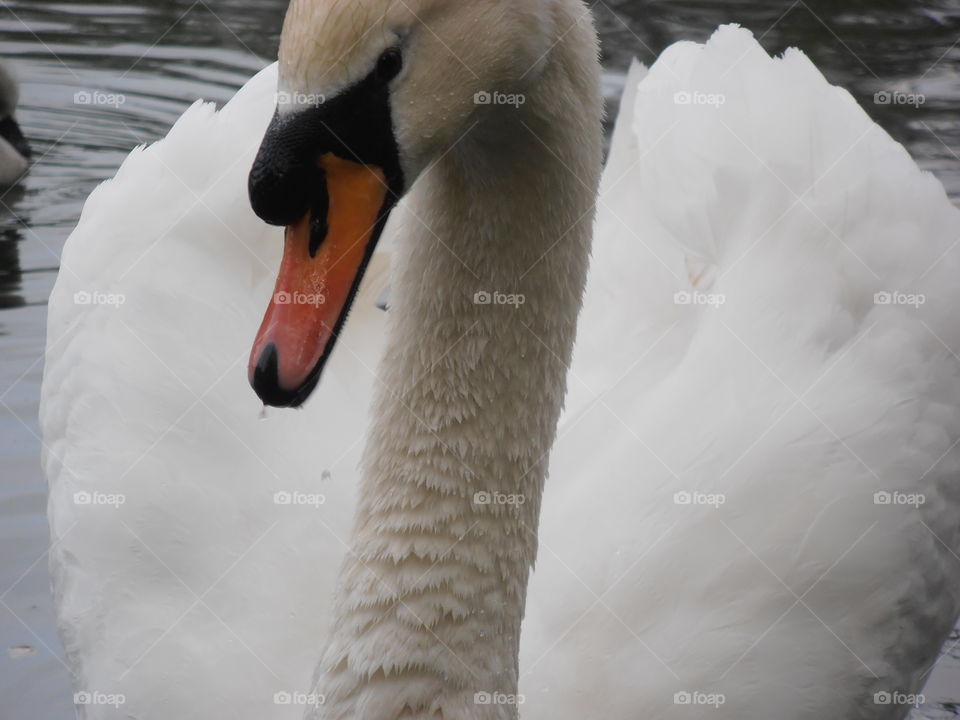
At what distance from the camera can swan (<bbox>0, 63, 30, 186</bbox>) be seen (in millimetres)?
8148

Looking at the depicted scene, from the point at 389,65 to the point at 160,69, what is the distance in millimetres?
7164

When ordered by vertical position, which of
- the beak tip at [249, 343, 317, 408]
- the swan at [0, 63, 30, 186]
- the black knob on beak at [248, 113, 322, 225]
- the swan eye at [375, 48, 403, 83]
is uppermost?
the swan eye at [375, 48, 403, 83]

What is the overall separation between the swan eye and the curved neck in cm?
43

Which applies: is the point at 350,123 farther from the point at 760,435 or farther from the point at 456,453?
the point at 760,435

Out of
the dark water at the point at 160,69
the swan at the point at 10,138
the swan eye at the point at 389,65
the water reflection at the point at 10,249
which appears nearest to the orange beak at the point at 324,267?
the swan eye at the point at 389,65

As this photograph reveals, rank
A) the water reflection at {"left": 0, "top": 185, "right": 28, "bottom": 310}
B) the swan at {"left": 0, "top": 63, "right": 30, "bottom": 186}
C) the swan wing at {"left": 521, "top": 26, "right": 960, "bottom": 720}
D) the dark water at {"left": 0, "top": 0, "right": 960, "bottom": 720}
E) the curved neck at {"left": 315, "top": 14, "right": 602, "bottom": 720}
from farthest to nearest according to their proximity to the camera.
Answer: the swan at {"left": 0, "top": 63, "right": 30, "bottom": 186}, the dark water at {"left": 0, "top": 0, "right": 960, "bottom": 720}, the water reflection at {"left": 0, "top": 185, "right": 28, "bottom": 310}, the swan wing at {"left": 521, "top": 26, "right": 960, "bottom": 720}, the curved neck at {"left": 315, "top": 14, "right": 602, "bottom": 720}

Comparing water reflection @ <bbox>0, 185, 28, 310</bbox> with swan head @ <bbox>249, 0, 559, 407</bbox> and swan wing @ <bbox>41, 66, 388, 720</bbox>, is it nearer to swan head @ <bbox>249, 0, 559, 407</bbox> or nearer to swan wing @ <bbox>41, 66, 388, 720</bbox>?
swan wing @ <bbox>41, 66, 388, 720</bbox>

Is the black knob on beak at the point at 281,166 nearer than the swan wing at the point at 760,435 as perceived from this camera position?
Yes

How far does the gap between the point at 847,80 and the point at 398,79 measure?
737 cm

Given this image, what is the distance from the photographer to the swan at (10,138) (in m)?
8.15

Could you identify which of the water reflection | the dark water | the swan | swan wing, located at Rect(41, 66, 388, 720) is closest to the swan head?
swan wing, located at Rect(41, 66, 388, 720)

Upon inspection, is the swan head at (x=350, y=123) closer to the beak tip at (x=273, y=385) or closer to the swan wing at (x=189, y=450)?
the beak tip at (x=273, y=385)

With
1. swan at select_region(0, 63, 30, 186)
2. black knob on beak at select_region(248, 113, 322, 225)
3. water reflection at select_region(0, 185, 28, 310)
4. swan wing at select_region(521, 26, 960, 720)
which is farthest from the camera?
swan at select_region(0, 63, 30, 186)

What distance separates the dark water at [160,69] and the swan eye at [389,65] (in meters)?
3.51
